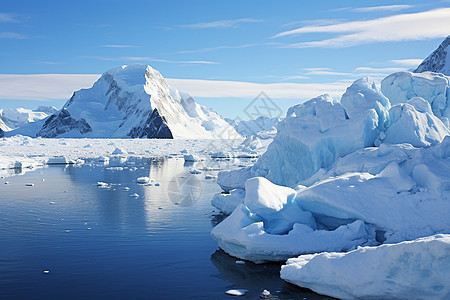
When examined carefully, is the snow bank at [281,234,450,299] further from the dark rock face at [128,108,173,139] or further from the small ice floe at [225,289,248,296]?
the dark rock face at [128,108,173,139]

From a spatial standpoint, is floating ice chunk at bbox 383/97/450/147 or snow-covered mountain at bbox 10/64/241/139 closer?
floating ice chunk at bbox 383/97/450/147

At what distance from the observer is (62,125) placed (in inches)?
5138

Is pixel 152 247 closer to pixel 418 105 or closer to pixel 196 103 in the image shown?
pixel 418 105

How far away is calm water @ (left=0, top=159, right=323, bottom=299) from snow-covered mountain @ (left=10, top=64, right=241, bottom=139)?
3812 inches

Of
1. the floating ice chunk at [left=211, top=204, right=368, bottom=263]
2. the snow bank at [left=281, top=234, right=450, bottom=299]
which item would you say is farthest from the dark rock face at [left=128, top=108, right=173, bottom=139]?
the snow bank at [left=281, top=234, right=450, bottom=299]

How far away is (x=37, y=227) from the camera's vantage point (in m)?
14.6

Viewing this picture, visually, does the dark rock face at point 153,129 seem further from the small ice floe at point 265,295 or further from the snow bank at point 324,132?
the small ice floe at point 265,295

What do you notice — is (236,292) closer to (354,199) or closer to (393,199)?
(354,199)

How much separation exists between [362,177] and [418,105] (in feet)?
21.4

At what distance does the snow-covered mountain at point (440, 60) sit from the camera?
253ft

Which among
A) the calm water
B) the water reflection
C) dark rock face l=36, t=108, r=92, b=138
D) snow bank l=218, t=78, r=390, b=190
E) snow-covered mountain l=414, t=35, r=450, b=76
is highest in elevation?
snow-covered mountain l=414, t=35, r=450, b=76

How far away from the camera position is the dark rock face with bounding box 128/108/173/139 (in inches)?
4587

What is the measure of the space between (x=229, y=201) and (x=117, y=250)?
18.3 ft

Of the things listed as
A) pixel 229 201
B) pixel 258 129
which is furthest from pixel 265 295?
pixel 258 129
